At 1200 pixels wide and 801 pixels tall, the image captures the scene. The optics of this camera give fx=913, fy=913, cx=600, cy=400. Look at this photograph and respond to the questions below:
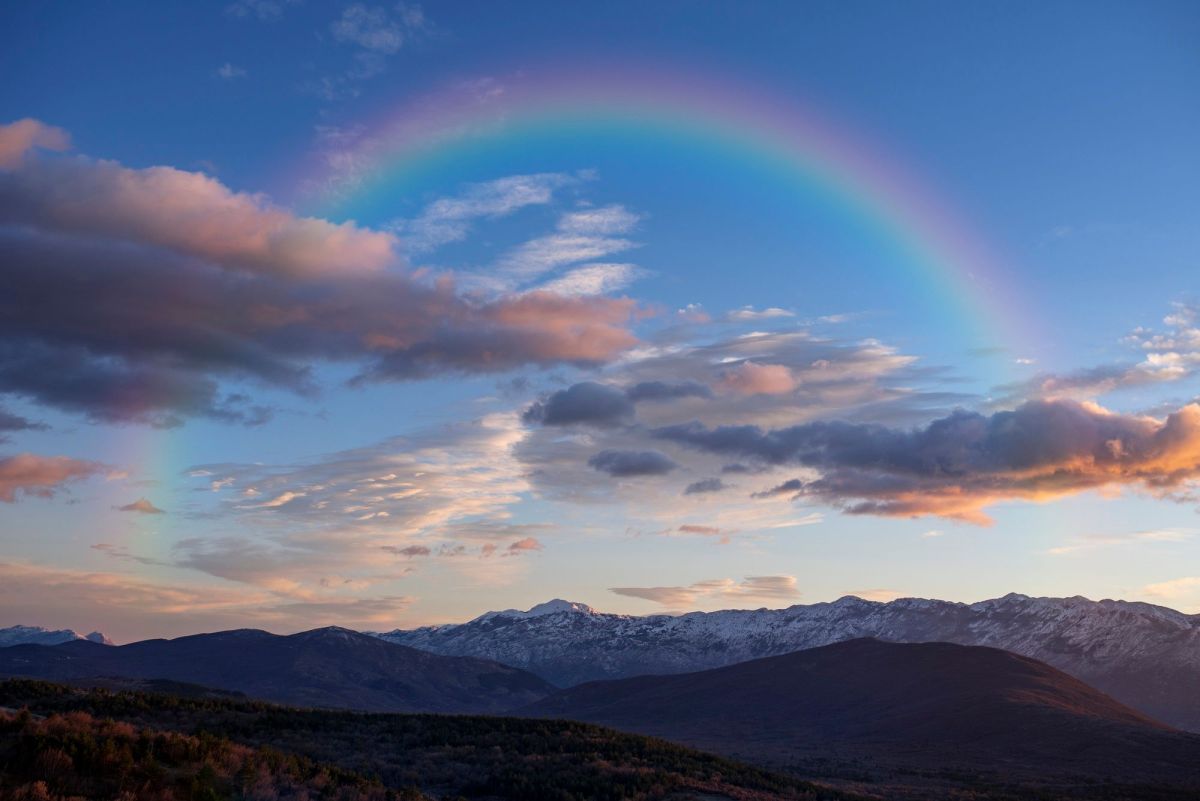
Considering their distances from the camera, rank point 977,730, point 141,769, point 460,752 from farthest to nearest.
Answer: point 977,730 → point 460,752 → point 141,769

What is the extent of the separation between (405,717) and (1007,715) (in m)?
115

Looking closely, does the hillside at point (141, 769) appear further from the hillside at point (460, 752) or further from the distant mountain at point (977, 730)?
the distant mountain at point (977, 730)

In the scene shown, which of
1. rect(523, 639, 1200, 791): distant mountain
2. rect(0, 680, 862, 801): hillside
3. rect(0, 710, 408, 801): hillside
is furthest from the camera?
rect(523, 639, 1200, 791): distant mountain

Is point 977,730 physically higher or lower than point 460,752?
lower

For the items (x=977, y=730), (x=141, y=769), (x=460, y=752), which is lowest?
(x=977, y=730)

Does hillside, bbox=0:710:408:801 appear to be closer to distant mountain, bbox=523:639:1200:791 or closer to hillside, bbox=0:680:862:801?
hillside, bbox=0:680:862:801

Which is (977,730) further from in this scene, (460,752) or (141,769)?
(141,769)

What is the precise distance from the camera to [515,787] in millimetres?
40469

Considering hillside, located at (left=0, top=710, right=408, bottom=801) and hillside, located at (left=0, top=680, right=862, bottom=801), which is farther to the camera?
hillside, located at (left=0, top=680, right=862, bottom=801)

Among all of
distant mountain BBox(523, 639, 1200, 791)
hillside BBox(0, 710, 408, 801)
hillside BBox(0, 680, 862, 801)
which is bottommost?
distant mountain BBox(523, 639, 1200, 791)

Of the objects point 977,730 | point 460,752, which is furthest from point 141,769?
point 977,730

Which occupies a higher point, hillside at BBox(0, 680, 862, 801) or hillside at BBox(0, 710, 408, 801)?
hillside at BBox(0, 710, 408, 801)

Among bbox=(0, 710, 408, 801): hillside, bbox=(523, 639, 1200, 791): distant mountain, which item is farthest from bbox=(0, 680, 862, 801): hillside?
bbox=(523, 639, 1200, 791): distant mountain

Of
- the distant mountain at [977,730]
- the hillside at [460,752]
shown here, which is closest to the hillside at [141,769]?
the hillside at [460,752]
